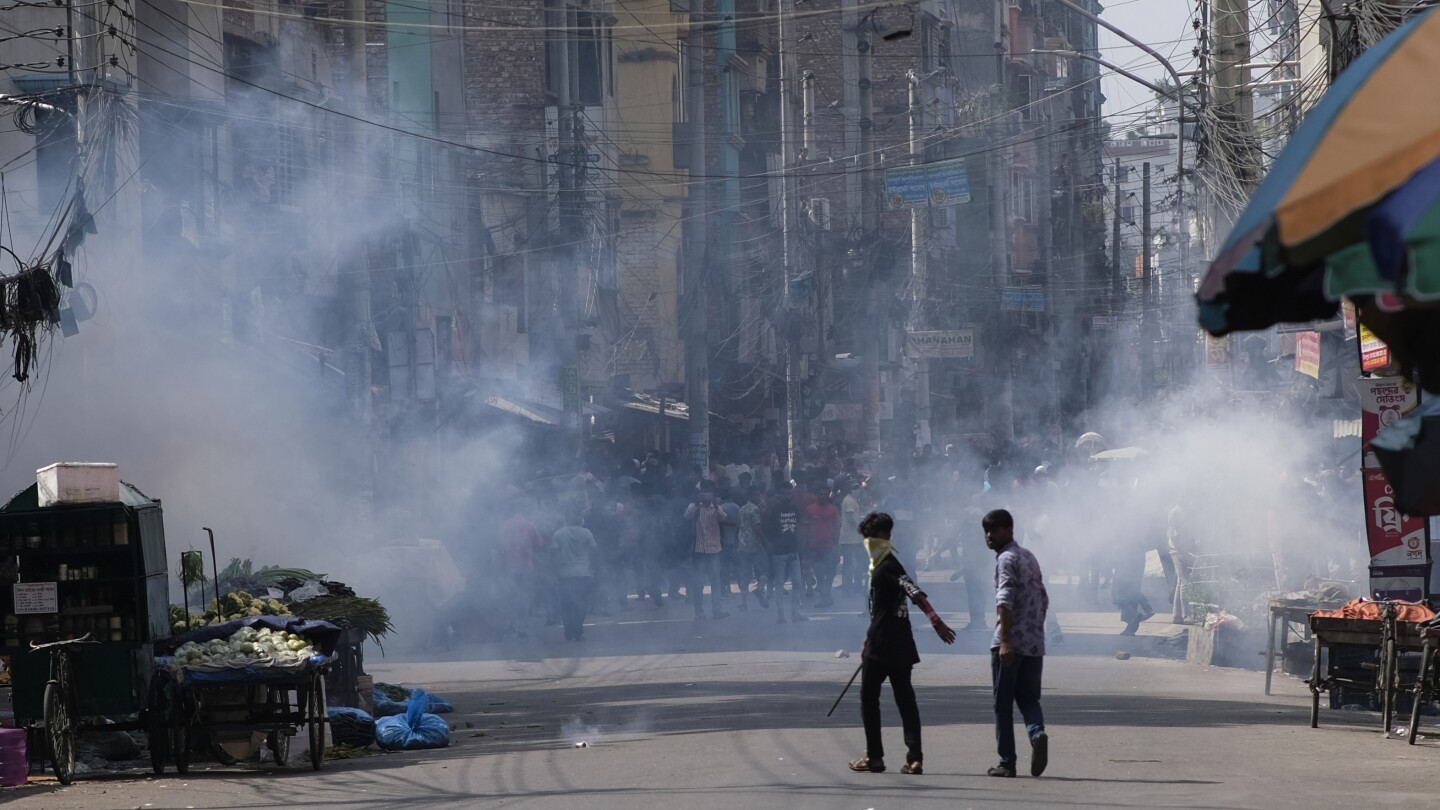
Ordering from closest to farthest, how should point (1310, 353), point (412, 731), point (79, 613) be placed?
point (79, 613)
point (412, 731)
point (1310, 353)

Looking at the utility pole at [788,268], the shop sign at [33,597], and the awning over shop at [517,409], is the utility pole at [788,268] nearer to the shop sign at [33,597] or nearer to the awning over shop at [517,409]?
the awning over shop at [517,409]

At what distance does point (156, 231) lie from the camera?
23906 millimetres

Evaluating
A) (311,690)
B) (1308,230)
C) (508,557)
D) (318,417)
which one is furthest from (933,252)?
(1308,230)

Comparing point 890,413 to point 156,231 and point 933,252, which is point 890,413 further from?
point 156,231

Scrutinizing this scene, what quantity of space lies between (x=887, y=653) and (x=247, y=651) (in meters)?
4.08

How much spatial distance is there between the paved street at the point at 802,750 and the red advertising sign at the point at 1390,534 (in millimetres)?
1154

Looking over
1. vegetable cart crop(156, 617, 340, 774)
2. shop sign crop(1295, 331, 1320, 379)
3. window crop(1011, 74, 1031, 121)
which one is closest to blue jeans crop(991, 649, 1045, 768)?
vegetable cart crop(156, 617, 340, 774)

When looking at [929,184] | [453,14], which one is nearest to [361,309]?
[453,14]

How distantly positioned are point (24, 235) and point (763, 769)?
14229 millimetres

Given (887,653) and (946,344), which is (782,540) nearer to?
(887,653)

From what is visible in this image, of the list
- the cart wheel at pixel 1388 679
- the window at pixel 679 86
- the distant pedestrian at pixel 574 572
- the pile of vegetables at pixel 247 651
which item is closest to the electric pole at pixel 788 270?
the window at pixel 679 86

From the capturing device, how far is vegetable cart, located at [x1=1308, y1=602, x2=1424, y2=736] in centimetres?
1205

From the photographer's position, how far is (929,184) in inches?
1577

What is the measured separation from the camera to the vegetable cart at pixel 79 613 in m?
11.7
